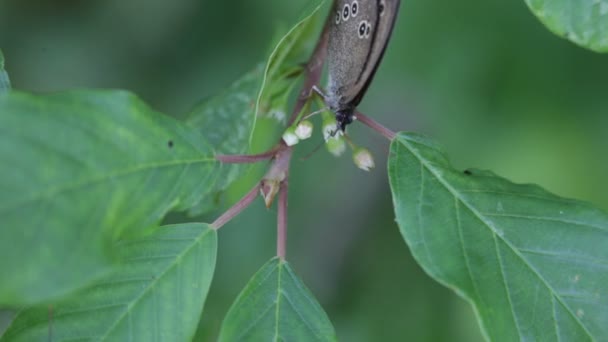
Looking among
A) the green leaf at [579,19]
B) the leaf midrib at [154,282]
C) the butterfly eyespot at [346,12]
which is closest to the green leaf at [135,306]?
the leaf midrib at [154,282]

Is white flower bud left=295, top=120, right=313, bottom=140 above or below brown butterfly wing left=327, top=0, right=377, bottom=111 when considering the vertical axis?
below

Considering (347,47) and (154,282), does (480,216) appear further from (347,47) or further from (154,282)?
(154,282)

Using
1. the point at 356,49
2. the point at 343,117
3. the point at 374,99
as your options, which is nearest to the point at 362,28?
the point at 356,49

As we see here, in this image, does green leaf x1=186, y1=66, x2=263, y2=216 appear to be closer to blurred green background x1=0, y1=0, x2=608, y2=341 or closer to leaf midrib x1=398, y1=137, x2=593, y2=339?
blurred green background x1=0, y1=0, x2=608, y2=341

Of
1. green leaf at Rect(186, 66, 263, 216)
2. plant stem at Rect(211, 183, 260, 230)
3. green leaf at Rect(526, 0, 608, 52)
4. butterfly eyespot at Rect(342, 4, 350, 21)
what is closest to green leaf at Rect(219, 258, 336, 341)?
plant stem at Rect(211, 183, 260, 230)

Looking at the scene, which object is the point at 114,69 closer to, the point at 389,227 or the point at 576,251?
the point at 389,227
